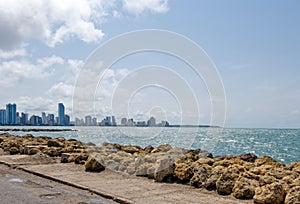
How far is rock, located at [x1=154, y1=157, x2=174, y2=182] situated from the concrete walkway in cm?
21

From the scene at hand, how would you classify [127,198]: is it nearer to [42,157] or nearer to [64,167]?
[64,167]

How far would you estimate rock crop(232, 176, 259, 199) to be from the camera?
8828mm

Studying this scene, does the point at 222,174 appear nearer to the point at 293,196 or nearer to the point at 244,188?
the point at 244,188

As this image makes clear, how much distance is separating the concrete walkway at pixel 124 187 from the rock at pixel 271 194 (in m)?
0.27

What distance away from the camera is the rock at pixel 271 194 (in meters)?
8.19

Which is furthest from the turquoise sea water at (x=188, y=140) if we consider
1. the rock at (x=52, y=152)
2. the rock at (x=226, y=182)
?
the rock at (x=226, y=182)

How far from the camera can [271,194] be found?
27.0 feet

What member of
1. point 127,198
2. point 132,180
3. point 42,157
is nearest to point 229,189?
point 127,198

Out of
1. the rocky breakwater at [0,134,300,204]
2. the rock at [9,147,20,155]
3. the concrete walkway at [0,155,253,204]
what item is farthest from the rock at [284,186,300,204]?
the rock at [9,147,20,155]

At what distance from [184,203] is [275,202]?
1738 millimetres

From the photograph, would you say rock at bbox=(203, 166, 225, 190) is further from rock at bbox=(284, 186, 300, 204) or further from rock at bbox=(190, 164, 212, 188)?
rock at bbox=(284, 186, 300, 204)

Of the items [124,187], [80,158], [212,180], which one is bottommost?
[124,187]

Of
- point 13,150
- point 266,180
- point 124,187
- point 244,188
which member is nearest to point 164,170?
point 124,187

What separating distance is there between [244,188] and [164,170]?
266cm
